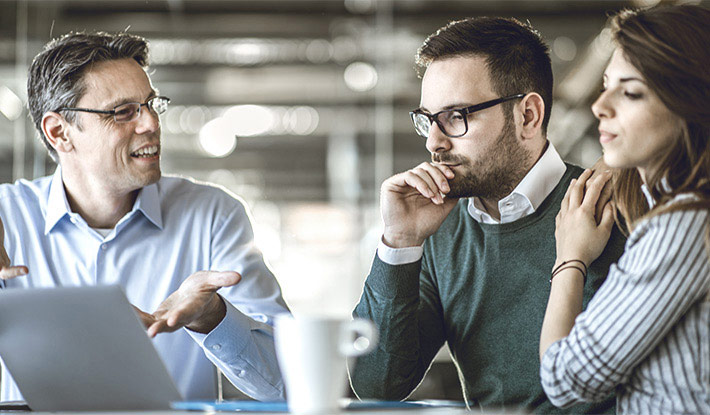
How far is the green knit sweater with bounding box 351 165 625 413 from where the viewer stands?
1.45m

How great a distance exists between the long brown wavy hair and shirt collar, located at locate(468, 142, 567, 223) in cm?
41

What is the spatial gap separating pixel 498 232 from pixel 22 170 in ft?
8.84

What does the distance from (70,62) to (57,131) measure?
177mm

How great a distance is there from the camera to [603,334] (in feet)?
3.30

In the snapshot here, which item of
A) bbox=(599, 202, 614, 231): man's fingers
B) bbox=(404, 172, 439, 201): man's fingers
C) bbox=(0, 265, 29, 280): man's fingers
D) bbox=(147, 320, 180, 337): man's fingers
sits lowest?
bbox=(147, 320, 180, 337): man's fingers

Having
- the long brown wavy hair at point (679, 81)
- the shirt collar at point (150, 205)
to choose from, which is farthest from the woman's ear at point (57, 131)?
the long brown wavy hair at point (679, 81)

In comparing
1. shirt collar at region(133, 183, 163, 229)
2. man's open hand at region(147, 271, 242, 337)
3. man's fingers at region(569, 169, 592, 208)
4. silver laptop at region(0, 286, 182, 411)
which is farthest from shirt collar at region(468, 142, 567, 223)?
silver laptop at region(0, 286, 182, 411)

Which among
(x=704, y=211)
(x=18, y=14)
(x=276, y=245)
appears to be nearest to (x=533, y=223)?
(x=704, y=211)

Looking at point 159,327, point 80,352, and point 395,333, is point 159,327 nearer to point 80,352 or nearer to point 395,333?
point 80,352

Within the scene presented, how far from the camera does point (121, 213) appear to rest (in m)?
1.84

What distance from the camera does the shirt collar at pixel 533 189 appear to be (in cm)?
154

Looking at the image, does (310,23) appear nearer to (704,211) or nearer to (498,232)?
(498,232)

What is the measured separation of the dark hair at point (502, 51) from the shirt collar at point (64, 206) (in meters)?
0.68

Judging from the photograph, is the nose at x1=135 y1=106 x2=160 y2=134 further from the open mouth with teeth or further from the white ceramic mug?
the white ceramic mug
